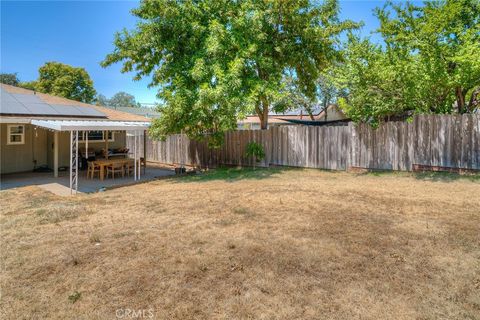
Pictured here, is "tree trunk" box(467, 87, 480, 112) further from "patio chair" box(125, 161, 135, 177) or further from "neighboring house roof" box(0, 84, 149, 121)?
"neighboring house roof" box(0, 84, 149, 121)

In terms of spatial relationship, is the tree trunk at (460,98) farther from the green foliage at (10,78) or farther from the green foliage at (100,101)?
the green foliage at (10,78)

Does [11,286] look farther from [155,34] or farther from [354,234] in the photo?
[155,34]

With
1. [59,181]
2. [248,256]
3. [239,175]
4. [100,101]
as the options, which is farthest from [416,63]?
[100,101]

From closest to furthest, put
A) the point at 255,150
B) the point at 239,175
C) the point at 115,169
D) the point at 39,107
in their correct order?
the point at 239,175 < the point at 115,169 < the point at 39,107 < the point at 255,150

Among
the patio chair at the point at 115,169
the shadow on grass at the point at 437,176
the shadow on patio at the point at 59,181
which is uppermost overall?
the patio chair at the point at 115,169

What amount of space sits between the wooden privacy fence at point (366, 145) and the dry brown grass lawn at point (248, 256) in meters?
2.61

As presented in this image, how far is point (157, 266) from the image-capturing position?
4.12 metres

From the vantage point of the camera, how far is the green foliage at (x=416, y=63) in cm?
915

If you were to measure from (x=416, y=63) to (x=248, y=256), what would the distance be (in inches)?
337

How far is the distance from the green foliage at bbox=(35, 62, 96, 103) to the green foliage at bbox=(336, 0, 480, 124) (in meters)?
33.0

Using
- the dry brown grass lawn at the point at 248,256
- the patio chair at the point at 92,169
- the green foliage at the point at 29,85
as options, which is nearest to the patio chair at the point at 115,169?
the patio chair at the point at 92,169

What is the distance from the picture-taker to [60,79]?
34625 millimetres

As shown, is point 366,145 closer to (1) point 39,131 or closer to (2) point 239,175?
(2) point 239,175

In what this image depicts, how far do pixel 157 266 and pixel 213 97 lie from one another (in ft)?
24.3
